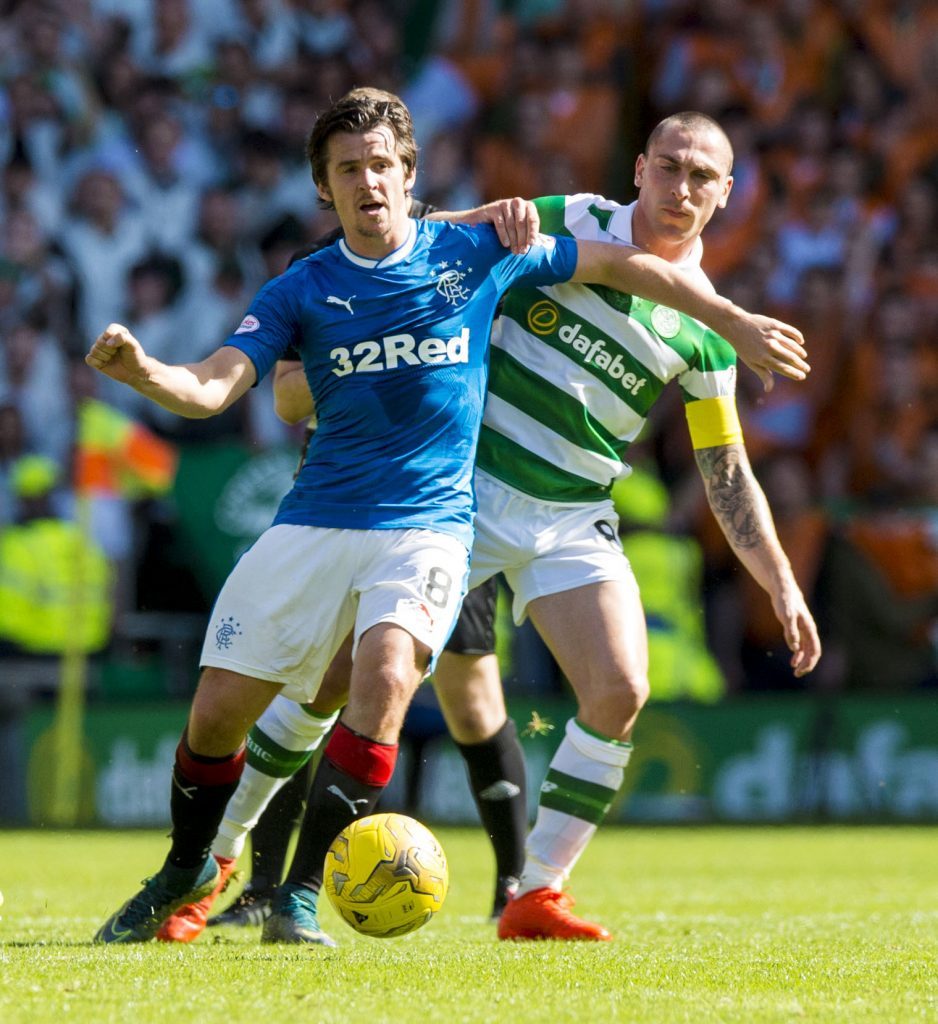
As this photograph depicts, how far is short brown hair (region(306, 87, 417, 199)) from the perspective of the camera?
5.13 metres

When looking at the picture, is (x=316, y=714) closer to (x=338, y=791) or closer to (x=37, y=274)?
(x=338, y=791)

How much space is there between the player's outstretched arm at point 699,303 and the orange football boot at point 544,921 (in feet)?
5.56

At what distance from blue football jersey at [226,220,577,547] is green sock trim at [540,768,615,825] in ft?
2.97

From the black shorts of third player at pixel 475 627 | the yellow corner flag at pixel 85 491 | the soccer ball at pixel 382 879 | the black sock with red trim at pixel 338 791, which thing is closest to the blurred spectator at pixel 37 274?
the yellow corner flag at pixel 85 491

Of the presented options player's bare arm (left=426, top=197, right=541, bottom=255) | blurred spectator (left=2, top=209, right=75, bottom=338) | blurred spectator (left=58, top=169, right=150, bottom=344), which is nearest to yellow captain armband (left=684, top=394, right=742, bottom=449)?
player's bare arm (left=426, top=197, right=541, bottom=255)

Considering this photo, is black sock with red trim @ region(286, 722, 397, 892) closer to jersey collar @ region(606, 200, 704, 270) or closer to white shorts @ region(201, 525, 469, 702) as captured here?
white shorts @ region(201, 525, 469, 702)

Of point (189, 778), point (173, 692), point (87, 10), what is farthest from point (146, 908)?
point (87, 10)

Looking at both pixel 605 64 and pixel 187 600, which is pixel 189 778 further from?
pixel 605 64

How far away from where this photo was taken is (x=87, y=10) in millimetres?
14398

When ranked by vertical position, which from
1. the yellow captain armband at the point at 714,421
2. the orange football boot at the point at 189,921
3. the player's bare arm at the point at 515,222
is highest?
the player's bare arm at the point at 515,222

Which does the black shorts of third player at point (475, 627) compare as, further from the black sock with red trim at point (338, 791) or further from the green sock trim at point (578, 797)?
the black sock with red trim at point (338, 791)

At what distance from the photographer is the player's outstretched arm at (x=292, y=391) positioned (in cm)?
567

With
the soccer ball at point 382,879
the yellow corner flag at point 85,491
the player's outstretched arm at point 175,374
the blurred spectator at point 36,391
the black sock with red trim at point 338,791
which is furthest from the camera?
the blurred spectator at point 36,391

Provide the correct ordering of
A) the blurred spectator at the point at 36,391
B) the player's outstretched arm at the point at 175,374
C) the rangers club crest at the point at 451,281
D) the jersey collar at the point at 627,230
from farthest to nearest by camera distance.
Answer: the blurred spectator at the point at 36,391
the jersey collar at the point at 627,230
the rangers club crest at the point at 451,281
the player's outstretched arm at the point at 175,374
